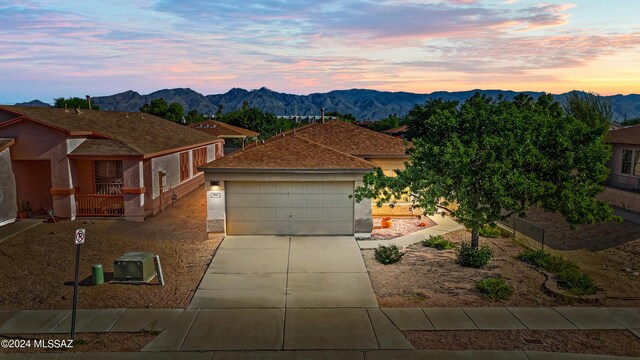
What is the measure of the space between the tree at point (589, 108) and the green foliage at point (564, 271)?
90.8ft

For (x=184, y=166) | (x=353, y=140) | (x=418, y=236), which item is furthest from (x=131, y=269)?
(x=184, y=166)

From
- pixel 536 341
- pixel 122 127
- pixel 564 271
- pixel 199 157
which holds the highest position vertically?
pixel 122 127

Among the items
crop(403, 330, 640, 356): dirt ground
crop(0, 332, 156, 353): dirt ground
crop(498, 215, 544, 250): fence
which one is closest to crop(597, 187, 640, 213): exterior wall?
crop(498, 215, 544, 250): fence

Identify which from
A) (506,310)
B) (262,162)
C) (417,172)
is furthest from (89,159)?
(506,310)

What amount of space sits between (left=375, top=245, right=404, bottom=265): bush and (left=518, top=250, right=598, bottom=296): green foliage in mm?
4446

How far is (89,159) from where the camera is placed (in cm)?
2172

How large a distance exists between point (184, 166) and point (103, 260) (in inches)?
599

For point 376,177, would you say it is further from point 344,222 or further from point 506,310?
point 506,310

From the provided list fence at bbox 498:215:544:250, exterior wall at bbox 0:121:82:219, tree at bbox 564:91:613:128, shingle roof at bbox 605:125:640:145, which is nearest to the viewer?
fence at bbox 498:215:544:250

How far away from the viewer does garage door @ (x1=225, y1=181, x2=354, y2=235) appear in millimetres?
18891

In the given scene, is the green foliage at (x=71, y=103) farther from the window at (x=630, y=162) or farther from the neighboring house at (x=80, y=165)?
the window at (x=630, y=162)

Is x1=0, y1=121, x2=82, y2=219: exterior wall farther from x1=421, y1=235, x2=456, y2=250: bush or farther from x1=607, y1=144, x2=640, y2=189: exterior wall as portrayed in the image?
x1=607, y1=144, x2=640, y2=189: exterior wall

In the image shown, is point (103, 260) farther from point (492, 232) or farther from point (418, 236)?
point (492, 232)

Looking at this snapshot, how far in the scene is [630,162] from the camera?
2869 centimetres
